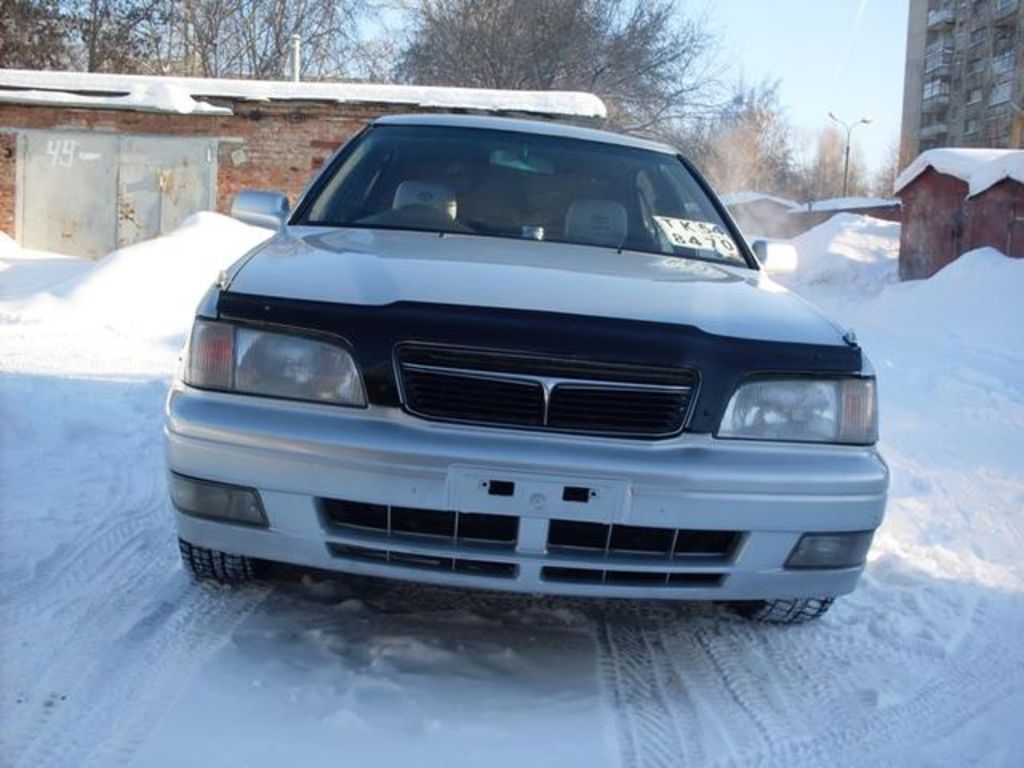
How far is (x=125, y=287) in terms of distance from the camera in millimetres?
9109

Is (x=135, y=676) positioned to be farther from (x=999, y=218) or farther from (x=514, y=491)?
(x=999, y=218)

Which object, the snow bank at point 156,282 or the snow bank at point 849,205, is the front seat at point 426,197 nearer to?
the snow bank at point 156,282

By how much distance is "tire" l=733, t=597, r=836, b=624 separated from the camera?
2.96m

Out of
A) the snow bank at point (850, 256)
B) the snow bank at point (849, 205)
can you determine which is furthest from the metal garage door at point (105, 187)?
the snow bank at point (849, 205)

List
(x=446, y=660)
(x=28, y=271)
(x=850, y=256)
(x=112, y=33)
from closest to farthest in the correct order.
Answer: (x=446, y=660) → (x=28, y=271) → (x=850, y=256) → (x=112, y=33)

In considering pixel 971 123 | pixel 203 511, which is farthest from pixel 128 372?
pixel 971 123

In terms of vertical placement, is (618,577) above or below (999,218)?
below

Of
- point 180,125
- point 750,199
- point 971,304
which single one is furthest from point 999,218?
point 750,199

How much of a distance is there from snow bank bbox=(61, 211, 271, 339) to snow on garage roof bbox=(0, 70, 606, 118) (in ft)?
11.6

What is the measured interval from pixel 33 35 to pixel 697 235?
2709 centimetres

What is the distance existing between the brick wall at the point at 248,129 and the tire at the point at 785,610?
40.4 ft

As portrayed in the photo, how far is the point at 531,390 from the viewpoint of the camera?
2354 millimetres

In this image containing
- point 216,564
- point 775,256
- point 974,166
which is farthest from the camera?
point 974,166

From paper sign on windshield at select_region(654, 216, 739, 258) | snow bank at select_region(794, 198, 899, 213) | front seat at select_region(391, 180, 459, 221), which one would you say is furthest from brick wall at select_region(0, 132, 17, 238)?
snow bank at select_region(794, 198, 899, 213)
